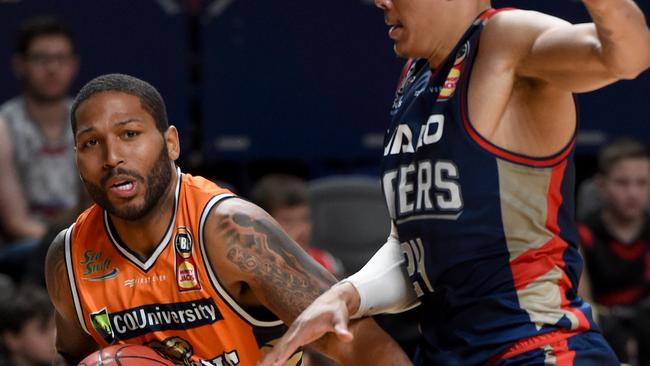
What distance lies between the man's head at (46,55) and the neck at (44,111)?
3 cm

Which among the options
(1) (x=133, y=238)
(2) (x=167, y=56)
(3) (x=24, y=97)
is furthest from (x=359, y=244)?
(1) (x=133, y=238)

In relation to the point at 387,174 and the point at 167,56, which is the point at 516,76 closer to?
the point at 387,174

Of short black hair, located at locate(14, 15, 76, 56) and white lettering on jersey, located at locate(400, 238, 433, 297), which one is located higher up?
short black hair, located at locate(14, 15, 76, 56)

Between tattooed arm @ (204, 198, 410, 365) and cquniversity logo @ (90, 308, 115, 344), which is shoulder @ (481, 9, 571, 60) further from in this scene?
cquniversity logo @ (90, 308, 115, 344)

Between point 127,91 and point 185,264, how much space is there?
1.77 ft

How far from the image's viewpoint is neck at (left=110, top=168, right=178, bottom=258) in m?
3.75

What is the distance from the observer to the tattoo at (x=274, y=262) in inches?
141

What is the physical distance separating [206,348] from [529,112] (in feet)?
3.97

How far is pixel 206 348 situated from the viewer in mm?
3715

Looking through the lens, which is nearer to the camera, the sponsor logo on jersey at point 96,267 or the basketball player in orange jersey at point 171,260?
the basketball player in orange jersey at point 171,260

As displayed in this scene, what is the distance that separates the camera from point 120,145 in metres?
3.62

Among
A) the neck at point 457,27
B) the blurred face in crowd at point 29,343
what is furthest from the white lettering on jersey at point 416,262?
the blurred face in crowd at point 29,343

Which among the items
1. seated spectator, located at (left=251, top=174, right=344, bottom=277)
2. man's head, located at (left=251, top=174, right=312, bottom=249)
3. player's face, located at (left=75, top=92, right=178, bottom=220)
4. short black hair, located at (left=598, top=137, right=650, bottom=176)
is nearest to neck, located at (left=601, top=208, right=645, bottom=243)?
short black hair, located at (left=598, top=137, right=650, bottom=176)

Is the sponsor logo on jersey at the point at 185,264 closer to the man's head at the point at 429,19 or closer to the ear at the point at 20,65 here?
the man's head at the point at 429,19
